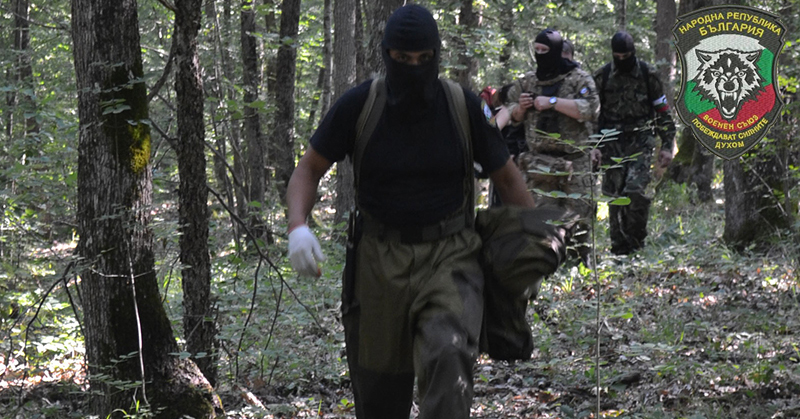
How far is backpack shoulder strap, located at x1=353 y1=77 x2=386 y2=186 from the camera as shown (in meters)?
3.74

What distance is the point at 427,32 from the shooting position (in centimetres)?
370

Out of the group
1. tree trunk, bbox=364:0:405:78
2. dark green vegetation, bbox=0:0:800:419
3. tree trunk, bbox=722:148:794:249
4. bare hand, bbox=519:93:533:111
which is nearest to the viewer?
dark green vegetation, bbox=0:0:800:419

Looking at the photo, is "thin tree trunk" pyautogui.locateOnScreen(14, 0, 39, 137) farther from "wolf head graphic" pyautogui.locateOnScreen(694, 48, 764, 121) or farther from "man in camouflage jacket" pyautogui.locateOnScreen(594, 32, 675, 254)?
"man in camouflage jacket" pyautogui.locateOnScreen(594, 32, 675, 254)

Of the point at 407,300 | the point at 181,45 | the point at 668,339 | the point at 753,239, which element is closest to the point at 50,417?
the point at 181,45

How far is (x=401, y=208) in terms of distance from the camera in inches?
147

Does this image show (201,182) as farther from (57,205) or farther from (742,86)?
(742,86)

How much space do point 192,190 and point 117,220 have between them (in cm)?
57

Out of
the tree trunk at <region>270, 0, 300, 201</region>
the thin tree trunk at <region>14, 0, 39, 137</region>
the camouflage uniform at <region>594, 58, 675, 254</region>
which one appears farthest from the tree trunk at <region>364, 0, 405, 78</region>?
the tree trunk at <region>270, 0, 300, 201</region>

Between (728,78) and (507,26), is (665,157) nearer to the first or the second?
(728,78)

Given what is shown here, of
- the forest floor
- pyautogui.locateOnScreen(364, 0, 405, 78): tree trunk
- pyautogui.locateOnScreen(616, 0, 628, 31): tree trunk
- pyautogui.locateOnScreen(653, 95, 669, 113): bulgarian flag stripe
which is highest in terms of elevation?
pyautogui.locateOnScreen(616, 0, 628, 31): tree trunk

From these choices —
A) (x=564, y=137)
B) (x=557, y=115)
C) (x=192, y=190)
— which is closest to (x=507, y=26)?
(x=557, y=115)

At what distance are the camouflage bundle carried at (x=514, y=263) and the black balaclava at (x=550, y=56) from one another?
4595 mm

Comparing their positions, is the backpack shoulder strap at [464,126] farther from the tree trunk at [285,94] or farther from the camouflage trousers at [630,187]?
the tree trunk at [285,94]

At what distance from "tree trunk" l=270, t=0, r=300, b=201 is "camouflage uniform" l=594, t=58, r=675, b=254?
6.66m
